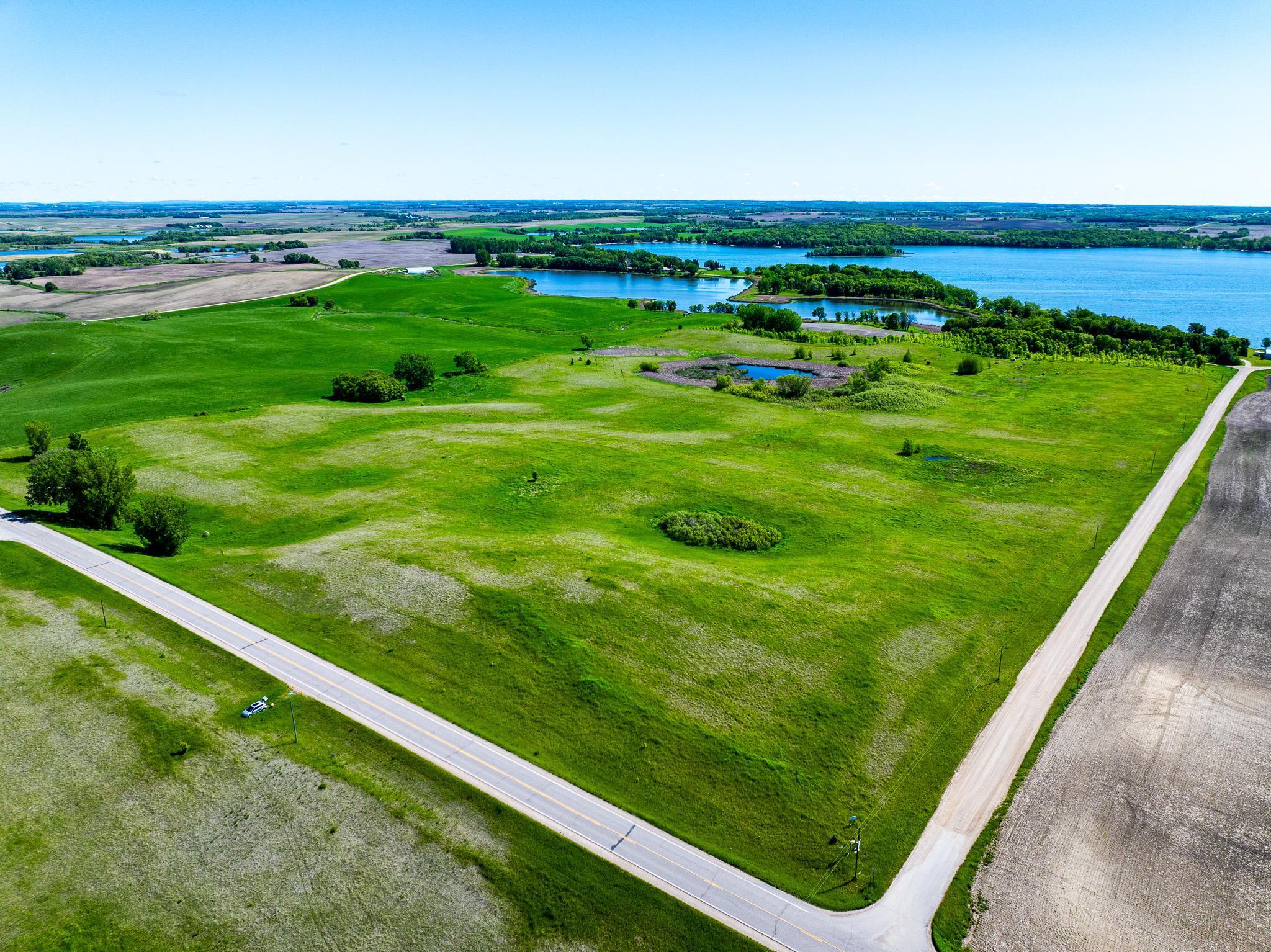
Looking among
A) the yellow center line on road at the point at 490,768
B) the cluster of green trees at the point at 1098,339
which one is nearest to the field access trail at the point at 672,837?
the yellow center line on road at the point at 490,768

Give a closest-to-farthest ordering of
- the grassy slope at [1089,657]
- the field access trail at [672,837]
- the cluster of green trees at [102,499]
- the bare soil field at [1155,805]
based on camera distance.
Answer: the bare soil field at [1155,805] < the grassy slope at [1089,657] < the field access trail at [672,837] < the cluster of green trees at [102,499]

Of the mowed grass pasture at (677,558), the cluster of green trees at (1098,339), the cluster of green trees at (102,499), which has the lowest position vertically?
the mowed grass pasture at (677,558)

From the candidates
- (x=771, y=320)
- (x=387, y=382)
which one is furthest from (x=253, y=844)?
(x=771, y=320)

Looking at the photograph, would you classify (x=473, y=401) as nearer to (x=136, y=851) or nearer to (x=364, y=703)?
(x=364, y=703)

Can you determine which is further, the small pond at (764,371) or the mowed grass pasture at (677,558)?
the small pond at (764,371)

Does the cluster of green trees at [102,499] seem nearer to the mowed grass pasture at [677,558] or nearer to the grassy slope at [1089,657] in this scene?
the mowed grass pasture at [677,558]

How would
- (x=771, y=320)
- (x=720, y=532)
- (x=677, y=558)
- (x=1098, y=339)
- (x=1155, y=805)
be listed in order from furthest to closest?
(x=771, y=320) → (x=1098, y=339) → (x=720, y=532) → (x=677, y=558) → (x=1155, y=805)

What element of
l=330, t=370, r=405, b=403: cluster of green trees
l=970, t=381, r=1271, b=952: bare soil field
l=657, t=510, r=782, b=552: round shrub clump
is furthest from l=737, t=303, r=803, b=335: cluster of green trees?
l=970, t=381, r=1271, b=952: bare soil field

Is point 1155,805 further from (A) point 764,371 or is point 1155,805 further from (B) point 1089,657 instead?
(A) point 764,371
